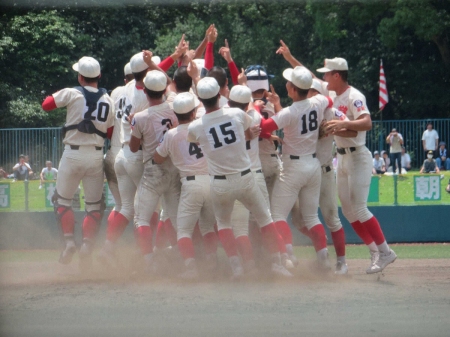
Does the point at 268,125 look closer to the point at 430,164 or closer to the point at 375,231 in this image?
the point at 375,231

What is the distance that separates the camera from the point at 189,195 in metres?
8.74

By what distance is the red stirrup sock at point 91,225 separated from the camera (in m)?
9.61

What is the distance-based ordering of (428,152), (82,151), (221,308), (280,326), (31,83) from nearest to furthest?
(280,326), (221,308), (82,151), (428,152), (31,83)

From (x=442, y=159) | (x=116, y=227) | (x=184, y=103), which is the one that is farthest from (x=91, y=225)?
(x=442, y=159)

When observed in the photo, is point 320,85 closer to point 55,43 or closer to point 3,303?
point 3,303

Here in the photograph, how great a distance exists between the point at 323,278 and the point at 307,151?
1392 mm

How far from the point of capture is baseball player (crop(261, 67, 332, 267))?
8.69 meters

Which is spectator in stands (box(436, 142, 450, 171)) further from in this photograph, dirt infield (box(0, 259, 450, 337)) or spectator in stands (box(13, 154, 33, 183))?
dirt infield (box(0, 259, 450, 337))

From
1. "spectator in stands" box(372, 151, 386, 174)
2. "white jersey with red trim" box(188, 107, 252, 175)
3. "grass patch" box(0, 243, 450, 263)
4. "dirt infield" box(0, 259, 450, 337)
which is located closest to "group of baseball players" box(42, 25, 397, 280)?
"white jersey with red trim" box(188, 107, 252, 175)

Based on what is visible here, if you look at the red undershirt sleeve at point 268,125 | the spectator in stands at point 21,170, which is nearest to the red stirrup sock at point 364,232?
the red undershirt sleeve at point 268,125

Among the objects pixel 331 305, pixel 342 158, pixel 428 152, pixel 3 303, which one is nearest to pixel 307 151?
pixel 342 158

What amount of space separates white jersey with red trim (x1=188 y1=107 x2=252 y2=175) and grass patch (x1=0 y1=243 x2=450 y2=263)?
3501mm

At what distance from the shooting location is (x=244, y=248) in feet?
28.7

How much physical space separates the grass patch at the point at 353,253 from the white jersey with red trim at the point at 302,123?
2.89 metres
